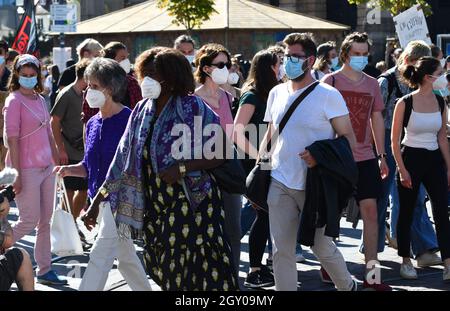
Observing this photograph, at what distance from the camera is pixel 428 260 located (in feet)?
30.8

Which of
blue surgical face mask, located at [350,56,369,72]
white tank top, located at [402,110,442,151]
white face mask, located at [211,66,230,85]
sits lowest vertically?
white tank top, located at [402,110,442,151]

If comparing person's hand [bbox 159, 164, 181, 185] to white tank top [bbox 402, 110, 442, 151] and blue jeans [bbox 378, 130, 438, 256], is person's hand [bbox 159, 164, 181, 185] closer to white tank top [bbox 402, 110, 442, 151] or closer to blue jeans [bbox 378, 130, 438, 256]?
white tank top [bbox 402, 110, 442, 151]

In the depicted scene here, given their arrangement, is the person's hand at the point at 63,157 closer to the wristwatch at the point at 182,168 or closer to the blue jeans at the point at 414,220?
the blue jeans at the point at 414,220

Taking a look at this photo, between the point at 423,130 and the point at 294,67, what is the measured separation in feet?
6.46


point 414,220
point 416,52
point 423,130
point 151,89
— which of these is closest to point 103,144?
point 151,89

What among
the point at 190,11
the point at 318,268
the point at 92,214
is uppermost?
the point at 190,11

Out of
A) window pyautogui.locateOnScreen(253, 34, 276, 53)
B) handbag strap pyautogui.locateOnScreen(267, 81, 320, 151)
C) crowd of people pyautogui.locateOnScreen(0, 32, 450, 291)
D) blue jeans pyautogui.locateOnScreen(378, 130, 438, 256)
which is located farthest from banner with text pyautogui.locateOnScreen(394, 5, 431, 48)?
window pyautogui.locateOnScreen(253, 34, 276, 53)

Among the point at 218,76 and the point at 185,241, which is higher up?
the point at 218,76

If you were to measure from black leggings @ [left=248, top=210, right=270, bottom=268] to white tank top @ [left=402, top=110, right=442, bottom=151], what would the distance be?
1311 mm

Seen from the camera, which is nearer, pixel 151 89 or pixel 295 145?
pixel 151 89

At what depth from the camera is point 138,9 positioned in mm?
32250

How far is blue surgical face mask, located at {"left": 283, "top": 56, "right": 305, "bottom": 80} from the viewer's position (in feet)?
23.2

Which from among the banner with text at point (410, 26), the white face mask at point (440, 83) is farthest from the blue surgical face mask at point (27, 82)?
the banner with text at point (410, 26)

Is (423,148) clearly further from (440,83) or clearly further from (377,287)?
(377,287)
